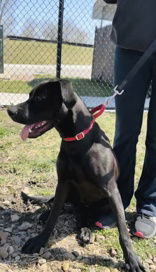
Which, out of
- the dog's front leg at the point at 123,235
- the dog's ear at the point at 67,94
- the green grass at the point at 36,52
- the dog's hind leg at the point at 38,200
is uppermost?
the dog's ear at the point at 67,94

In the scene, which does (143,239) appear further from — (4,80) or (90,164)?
(4,80)

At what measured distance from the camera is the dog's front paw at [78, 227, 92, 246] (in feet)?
8.77

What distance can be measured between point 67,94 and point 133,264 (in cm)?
118

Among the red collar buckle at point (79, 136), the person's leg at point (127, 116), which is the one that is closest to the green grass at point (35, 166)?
the person's leg at point (127, 116)

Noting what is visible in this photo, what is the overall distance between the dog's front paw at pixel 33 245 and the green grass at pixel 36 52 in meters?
6.14

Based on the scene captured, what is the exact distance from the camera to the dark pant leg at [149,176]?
9.07 feet

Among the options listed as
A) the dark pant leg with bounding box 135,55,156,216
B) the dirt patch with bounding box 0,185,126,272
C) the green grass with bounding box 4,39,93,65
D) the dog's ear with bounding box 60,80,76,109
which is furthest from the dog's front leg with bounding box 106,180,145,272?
the green grass with bounding box 4,39,93,65

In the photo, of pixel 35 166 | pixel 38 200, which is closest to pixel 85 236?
pixel 38 200

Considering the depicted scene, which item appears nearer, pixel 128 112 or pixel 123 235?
pixel 123 235

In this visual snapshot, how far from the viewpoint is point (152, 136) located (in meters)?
2.80

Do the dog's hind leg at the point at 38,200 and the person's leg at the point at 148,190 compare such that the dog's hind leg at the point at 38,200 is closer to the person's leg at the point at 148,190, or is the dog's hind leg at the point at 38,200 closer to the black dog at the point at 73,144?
the black dog at the point at 73,144

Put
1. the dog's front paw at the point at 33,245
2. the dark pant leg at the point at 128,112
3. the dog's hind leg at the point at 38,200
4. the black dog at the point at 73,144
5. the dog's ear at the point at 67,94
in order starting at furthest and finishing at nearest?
the dog's hind leg at the point at 38,200, the dark pant leg at the point at 128,112, the dog's front paw at the point at 33,245, the black dog at the point at 73,144, the dog's ear at the point at 67,94

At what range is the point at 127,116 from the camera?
2.72 metres

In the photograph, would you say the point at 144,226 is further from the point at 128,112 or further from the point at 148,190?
the point at 128,112
